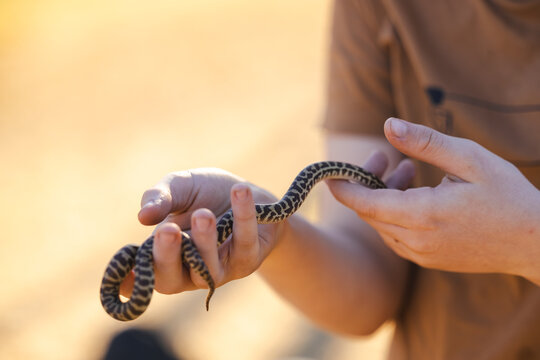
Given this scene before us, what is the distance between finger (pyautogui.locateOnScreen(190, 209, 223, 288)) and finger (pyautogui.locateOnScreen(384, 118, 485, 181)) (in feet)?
2.33

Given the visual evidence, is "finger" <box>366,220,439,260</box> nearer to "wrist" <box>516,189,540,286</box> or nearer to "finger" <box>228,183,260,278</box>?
"wrist" <box>516,189,540,286</box>

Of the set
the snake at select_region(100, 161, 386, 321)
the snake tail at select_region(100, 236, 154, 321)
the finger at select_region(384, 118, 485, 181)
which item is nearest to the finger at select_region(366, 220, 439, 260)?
the finger at select_region(384, 118, 485, 181)

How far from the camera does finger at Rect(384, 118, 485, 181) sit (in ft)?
6.34

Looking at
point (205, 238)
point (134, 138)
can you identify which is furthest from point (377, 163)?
point (134, 138)

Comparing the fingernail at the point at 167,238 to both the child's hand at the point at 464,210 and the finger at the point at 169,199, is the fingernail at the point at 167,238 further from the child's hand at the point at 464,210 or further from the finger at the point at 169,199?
the child's hand at the point at 464,210

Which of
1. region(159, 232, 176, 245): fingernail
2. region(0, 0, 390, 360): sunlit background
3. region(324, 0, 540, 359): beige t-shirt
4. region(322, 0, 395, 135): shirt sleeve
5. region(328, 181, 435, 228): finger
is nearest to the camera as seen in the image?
region(159, 232, 176, 245): fingernail

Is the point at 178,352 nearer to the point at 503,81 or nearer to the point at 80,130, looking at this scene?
the point at 503,81

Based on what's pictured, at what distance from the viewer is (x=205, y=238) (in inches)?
67.7

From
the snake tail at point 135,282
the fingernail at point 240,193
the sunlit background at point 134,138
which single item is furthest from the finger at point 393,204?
the sunlit background at point 134,138

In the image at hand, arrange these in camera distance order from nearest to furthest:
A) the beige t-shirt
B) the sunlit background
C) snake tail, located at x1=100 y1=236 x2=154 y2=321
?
snake tail, located at x1=100 y1=236 x2=154 y2=321
the beige t-shirt
the sunlit background

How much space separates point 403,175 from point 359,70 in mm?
603

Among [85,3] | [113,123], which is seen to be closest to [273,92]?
[113,123]

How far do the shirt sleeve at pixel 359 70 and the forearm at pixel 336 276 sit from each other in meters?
0.57

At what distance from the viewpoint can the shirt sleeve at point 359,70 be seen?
283 centimetres
